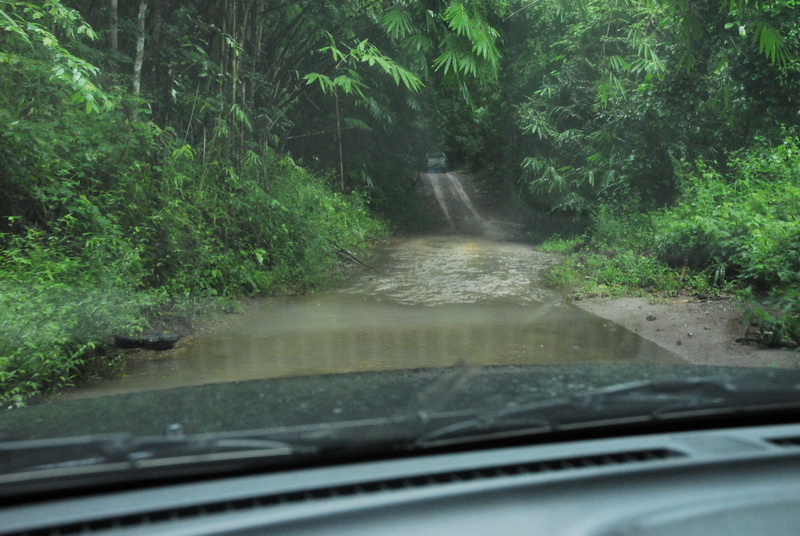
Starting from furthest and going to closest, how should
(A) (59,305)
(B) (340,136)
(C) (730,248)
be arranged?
(B) (340,136) → (C) (730,248) → (A) (59,305)

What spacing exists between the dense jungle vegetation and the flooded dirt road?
2.20 ft

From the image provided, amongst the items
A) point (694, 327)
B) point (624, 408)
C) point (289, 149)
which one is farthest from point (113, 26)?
point (289, 149)

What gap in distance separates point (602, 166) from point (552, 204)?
3351mm

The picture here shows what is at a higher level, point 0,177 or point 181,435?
point 0,177

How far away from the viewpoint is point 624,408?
215 cm

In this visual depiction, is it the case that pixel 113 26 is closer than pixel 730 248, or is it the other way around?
pixel 113 26

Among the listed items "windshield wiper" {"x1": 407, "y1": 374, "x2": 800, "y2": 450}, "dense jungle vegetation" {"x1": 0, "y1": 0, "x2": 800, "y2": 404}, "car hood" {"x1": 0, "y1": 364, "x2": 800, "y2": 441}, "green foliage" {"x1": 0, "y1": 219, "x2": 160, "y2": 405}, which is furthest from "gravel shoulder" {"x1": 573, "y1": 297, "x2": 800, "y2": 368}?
"green foliage" {"x1": 0, "y1": 219, "x2": 160, "y2": 405}

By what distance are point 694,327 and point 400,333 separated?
325cm

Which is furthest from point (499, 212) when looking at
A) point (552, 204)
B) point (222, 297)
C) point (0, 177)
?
point (0, 177)

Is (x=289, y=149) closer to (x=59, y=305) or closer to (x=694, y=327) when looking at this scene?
(x=694, y=327)

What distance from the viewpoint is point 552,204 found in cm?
2039

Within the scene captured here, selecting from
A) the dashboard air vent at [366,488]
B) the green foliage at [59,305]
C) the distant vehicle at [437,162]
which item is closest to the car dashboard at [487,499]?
the dashboard air vent at [366,488]

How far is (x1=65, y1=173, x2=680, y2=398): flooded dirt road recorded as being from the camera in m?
6.73

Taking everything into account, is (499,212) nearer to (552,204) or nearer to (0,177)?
(552,204)
